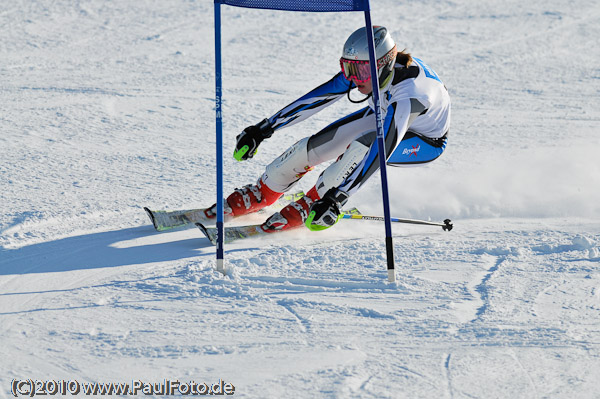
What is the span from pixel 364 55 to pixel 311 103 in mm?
877

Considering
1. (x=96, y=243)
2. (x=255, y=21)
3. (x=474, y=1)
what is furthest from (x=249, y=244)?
(x=474, y=1)

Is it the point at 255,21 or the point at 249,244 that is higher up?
the point at 255,21

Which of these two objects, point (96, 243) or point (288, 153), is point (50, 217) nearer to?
point (96, 243)

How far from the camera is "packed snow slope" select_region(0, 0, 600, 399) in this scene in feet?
10.6

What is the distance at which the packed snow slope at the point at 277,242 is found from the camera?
3227 millimetres

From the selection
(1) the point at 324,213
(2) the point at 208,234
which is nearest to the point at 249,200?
(2) the point at 208,234

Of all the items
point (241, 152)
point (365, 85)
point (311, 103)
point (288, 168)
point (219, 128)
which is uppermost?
point (311, 103)

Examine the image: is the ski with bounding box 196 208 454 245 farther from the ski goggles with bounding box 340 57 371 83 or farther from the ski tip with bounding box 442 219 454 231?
the ski goggles with bounding box 340 57 371 83

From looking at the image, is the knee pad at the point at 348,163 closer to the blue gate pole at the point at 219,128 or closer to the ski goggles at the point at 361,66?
the ski goggles at the point at 361,66

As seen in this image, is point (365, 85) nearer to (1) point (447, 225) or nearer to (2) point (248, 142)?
(2) point (248, 142)

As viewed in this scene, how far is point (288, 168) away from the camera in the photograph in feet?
17.4

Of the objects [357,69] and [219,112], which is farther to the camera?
[357,69]

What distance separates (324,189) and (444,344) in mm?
1754

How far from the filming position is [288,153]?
209 inches
